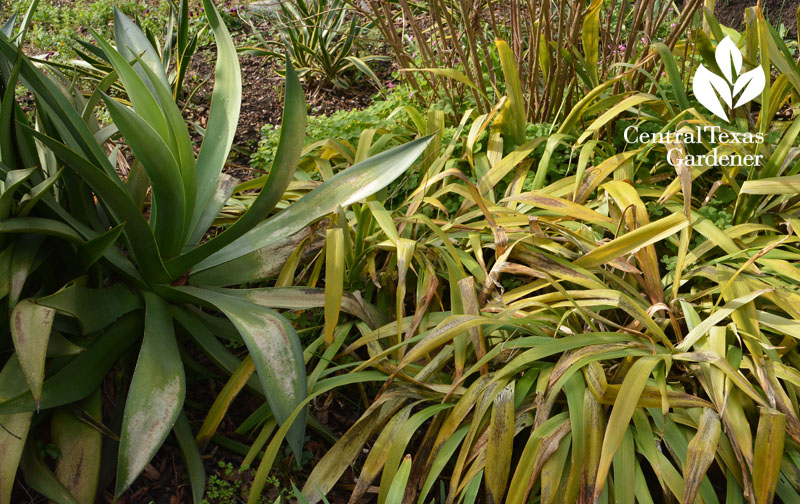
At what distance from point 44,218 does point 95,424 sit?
0.54 m

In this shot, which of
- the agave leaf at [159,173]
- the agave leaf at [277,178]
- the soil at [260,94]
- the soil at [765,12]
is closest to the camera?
the agave leaf at [159,173]

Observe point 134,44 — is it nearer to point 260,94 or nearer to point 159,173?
point 159,173

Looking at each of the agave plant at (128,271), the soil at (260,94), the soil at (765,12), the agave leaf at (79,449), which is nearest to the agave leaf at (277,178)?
the agave plant at (128,271)

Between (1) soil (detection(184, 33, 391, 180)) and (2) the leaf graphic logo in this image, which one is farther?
(1) soil (detection(184, 33, 391, 180))

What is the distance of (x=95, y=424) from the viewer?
170 cm

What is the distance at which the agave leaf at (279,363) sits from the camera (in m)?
1.60

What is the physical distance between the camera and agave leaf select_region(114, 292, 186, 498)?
4.80 ft

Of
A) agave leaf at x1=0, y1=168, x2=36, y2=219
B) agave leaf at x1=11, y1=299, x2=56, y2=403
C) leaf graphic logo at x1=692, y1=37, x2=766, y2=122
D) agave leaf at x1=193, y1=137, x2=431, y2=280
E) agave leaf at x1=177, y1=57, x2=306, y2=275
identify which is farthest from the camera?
leaf graphic logo at x1=692, y1=37, x2=766, y2=122

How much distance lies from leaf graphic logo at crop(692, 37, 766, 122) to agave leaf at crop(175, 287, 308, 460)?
1.85 meters

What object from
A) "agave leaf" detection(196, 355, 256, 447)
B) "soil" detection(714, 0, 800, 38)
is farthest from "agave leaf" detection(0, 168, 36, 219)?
"soil" detection(714, 0, 800, 38)

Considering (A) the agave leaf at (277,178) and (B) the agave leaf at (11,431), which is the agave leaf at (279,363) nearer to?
(A) the agave leaf at (277,178)

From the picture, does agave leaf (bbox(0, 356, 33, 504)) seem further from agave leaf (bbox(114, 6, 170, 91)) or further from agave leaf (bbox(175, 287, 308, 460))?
agave leaf (bbox(114, 6, 170, 91))

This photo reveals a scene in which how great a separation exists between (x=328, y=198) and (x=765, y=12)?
321 cm

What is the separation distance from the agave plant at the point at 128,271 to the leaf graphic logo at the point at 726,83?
1.30m
